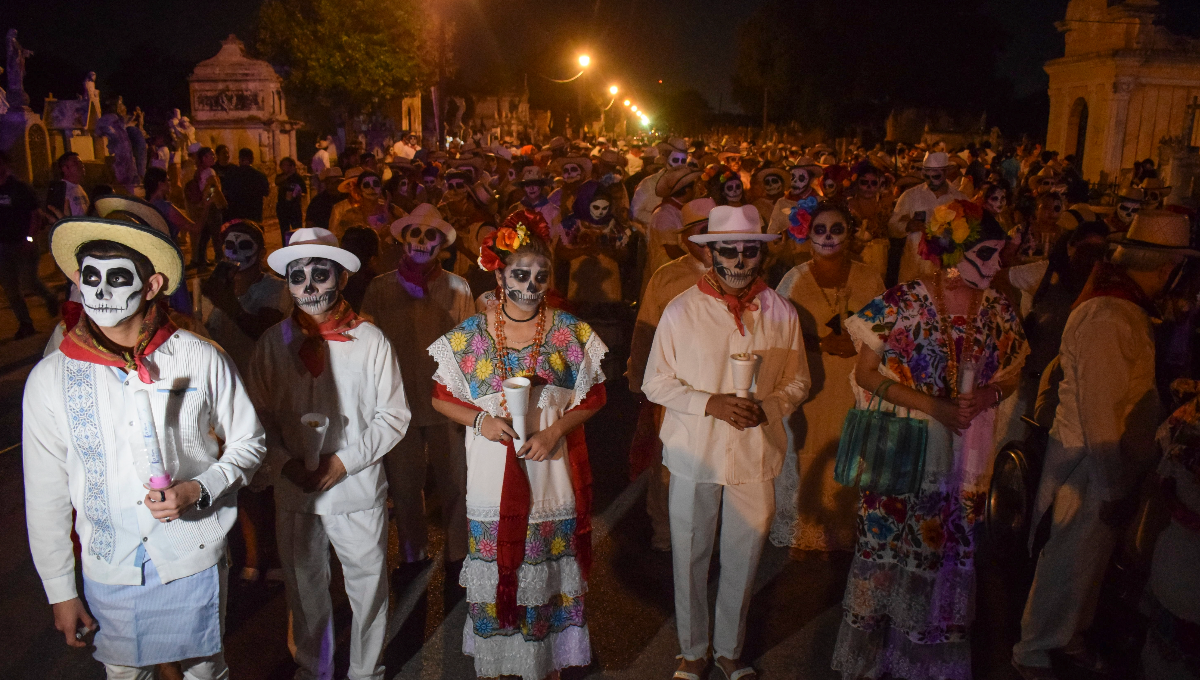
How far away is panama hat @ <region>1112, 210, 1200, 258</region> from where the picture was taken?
4.00 metres

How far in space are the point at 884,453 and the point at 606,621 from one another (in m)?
1.88

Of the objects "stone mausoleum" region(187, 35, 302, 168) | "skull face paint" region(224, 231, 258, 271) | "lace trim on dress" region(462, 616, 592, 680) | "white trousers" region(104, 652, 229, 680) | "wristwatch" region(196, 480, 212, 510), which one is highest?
"stone mausoleum" region(187, 35, 302, 168)

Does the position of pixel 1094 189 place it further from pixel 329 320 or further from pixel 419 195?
pixel 329 320

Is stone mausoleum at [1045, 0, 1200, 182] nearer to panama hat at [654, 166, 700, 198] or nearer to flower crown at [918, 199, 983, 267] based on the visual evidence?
panama hat at [654, 166, 700, 198]

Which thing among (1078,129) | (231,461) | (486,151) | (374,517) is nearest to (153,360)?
(231,461)

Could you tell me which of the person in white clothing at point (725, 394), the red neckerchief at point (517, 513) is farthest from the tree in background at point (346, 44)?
the red neckerchief at point (517, 513)

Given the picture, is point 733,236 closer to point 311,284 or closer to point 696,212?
point 311,284

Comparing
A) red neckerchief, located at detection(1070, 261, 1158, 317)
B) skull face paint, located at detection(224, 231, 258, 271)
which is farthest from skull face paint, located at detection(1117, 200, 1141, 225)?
skull face paint, located at detection(224, 231, 258, 271)

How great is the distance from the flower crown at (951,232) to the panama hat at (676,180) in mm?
5227

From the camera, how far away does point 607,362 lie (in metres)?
8.24

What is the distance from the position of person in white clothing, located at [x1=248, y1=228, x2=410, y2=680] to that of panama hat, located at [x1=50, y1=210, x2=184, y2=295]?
697mm

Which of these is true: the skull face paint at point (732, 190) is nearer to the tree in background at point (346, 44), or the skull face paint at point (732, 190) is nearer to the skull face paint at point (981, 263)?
the skull face paint at point (981, 263)

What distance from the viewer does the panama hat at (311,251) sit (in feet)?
12.4

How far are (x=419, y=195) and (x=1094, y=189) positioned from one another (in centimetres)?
2657
